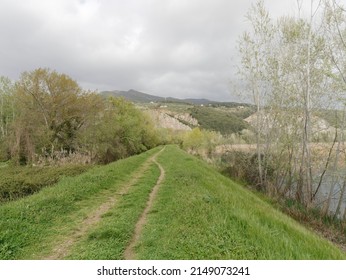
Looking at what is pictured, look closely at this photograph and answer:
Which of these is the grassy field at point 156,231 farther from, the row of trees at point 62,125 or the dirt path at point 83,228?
the row of trees at point 62,125

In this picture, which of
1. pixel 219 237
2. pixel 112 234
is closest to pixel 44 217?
pixel 112 234

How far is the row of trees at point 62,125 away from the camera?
27531mm

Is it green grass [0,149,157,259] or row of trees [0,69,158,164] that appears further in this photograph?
row of trees [0,69,158,164]

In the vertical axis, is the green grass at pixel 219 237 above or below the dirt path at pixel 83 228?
above

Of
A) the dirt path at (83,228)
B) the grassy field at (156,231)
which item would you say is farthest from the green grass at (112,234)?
the dirt path at (83,228)

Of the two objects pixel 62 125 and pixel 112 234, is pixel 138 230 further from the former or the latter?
pixel 62 125

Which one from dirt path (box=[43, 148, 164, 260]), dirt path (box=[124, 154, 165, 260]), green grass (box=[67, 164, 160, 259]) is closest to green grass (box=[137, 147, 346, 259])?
dirt path (box=[124, 154, 165, 260])

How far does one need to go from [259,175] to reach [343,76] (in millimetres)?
10467

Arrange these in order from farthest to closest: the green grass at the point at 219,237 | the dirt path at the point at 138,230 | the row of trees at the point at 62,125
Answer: the row of trees at the point at 62,125 → the dirt path at the point at 138,230 → the green grass at the point at 219,237

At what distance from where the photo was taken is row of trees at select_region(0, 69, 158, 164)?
2753 centimetres

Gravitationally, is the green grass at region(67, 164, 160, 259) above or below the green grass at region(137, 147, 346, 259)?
below

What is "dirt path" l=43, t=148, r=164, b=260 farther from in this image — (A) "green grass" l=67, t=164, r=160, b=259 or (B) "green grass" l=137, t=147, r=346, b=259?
(B) "green grass" l=137, t=147, r=346, b=259

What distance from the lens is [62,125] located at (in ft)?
104

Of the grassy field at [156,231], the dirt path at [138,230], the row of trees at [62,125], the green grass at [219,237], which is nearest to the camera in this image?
the green grass at [219,237]
